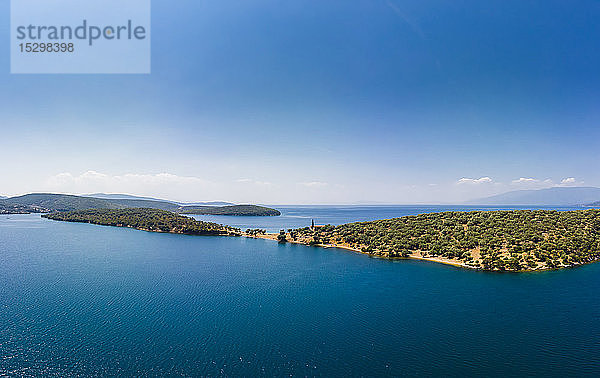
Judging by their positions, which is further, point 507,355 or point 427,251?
point 427,251

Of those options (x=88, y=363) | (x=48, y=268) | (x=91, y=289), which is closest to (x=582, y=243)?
(x=88, y=363)

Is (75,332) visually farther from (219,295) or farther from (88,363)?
(219,295)

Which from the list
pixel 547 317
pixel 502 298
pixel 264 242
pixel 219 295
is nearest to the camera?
pixel 547 317

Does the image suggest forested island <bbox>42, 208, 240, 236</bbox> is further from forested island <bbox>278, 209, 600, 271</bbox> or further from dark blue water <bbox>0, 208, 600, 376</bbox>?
dark blue water <bbox>0, 208, 600, 376</bbox>

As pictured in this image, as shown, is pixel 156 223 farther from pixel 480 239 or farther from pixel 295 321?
pixel 480 239

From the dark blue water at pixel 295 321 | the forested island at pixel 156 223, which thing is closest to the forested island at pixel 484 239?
the dark blue water at pixel 295 321

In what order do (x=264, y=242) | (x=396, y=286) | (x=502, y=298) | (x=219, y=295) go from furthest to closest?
(x=264, y=242)
(x=396, y=286)
(x=219, y=295)
(x=502, y=298)

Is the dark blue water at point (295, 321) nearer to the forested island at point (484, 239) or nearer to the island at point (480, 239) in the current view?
the island at point (480, 239)

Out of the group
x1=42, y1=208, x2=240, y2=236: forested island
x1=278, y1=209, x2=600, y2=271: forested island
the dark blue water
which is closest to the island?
x1=278, y1=209, x2=600, y2=271: forested island
